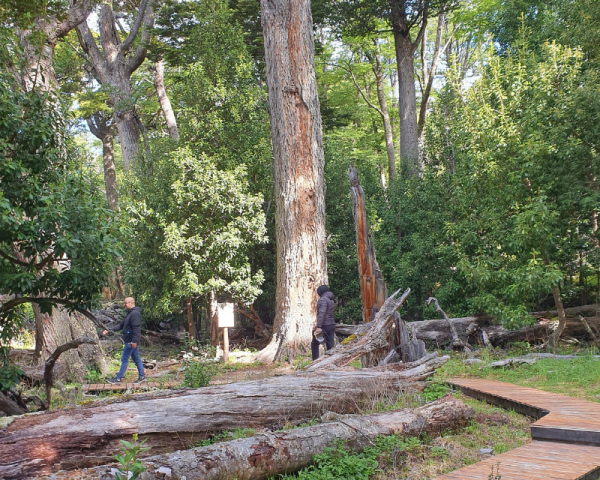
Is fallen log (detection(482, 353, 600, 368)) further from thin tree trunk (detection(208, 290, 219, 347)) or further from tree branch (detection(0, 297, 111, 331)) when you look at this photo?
thin tree trunk (detection(208, 290, 219, 347))

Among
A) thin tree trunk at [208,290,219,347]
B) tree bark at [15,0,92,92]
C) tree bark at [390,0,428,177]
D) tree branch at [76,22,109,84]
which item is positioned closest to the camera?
tree bark at [15,0,92,92]

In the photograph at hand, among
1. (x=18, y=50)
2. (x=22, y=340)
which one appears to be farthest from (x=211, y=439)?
(x=22, y=340)

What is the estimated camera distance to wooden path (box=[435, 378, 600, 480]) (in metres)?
4.41

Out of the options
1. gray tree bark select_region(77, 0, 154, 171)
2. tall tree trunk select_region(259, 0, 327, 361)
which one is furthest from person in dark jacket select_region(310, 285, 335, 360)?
gray tree bark select_region(77, 0, 154, 171)

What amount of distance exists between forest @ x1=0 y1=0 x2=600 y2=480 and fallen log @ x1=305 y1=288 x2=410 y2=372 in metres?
0.04

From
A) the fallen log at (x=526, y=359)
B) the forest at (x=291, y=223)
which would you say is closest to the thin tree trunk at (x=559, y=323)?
the forest at (x=291, y=223)

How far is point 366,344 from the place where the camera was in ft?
28.8

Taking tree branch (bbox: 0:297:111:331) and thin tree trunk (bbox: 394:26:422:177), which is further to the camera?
thin tree trunk (bbox: 394:26:422:177)

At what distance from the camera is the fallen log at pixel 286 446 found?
4.32 meters

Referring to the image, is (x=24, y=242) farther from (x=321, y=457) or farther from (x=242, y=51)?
(x=242, y=51)

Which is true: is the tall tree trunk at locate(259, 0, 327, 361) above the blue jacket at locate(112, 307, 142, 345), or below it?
above

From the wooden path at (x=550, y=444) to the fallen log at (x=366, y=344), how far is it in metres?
1.98

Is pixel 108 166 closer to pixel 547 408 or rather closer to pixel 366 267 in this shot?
pixel 366 267

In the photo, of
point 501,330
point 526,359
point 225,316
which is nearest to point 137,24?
point 225,316
